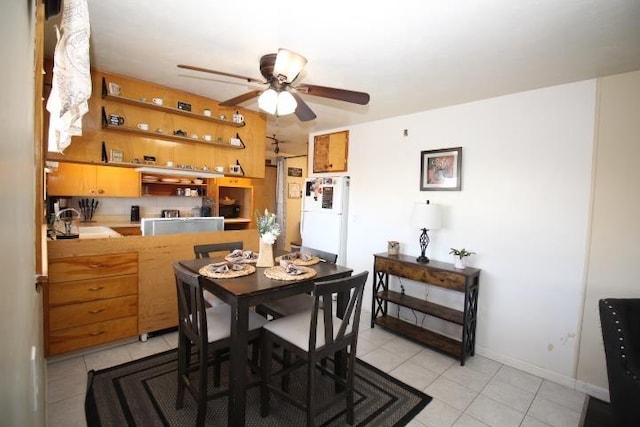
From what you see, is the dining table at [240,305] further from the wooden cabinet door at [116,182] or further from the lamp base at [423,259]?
the wooden cabinet door at [116,182]

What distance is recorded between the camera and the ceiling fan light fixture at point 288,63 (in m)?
1.66

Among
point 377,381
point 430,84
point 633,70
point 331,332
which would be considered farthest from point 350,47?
point 377,381

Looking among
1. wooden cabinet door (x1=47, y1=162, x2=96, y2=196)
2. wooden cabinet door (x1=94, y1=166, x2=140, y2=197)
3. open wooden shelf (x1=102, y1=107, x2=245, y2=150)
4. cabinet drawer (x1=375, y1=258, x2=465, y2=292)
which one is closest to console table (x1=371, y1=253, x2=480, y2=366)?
cabinet drawer (x1=375, y1=258, x2=465, y2=292)

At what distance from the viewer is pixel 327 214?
4207 mm

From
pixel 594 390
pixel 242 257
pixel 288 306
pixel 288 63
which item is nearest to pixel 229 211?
pixel 242 257

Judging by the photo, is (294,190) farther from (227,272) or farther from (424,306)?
(227,272)

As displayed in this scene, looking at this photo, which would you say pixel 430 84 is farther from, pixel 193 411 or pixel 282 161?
pixel 282 161

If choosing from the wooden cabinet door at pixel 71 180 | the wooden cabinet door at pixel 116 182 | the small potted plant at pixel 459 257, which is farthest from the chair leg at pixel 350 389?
the wooden cabinet door at pixel 71 180

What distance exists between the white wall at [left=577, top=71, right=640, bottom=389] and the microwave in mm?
4871

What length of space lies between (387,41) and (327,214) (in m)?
2.57

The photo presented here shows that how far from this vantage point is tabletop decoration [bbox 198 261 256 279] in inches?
75.8

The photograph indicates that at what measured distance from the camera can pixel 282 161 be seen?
6590 millimetres

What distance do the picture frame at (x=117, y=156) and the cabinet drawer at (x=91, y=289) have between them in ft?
3.67

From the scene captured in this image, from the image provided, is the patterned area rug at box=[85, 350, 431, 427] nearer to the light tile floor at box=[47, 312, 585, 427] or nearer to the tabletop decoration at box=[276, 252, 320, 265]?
the light tile floor at box=[47, 312, 585, 427]
